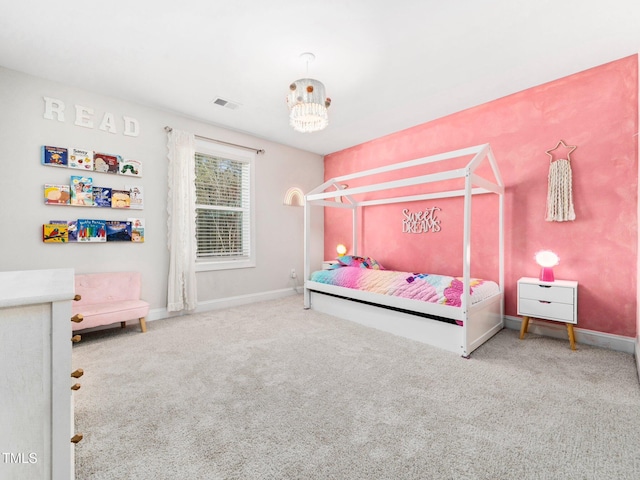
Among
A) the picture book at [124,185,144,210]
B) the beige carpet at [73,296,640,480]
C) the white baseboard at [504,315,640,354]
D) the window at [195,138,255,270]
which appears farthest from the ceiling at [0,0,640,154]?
the beige carpet at [73,296,640,480]

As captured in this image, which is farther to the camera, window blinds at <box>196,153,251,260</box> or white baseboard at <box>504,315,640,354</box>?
window blinds at <box>196,153,251,260</box>

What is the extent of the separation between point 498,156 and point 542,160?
0.44 m

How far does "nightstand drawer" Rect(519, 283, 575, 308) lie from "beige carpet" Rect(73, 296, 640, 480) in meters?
0.45

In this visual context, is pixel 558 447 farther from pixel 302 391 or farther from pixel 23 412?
pixel 23 412

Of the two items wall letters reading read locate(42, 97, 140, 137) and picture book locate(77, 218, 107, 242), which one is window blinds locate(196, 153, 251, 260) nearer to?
wall letters reading read locate(42, 97, 140, 137)

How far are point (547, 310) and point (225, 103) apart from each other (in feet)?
13.1

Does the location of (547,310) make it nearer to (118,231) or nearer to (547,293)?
(547,293)

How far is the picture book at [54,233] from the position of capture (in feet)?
9.36

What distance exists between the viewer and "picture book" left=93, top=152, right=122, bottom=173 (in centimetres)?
314

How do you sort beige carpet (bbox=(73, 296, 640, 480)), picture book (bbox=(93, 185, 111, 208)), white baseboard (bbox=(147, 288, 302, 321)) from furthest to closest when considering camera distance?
white baseboard (bbox=(147, 288, 302, 321)), picture book (bbox=(93, 185, 111, 208)), beige carpet (bbox=(73, 296, 640, 480))

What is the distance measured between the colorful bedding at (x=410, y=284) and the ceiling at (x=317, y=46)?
2.04m

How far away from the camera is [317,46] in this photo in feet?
7.85

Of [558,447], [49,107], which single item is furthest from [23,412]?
[49,107]

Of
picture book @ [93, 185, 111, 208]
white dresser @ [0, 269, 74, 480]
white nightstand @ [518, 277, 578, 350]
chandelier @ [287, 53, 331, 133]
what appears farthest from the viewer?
picture book @ [93, 185, 111, 208]
